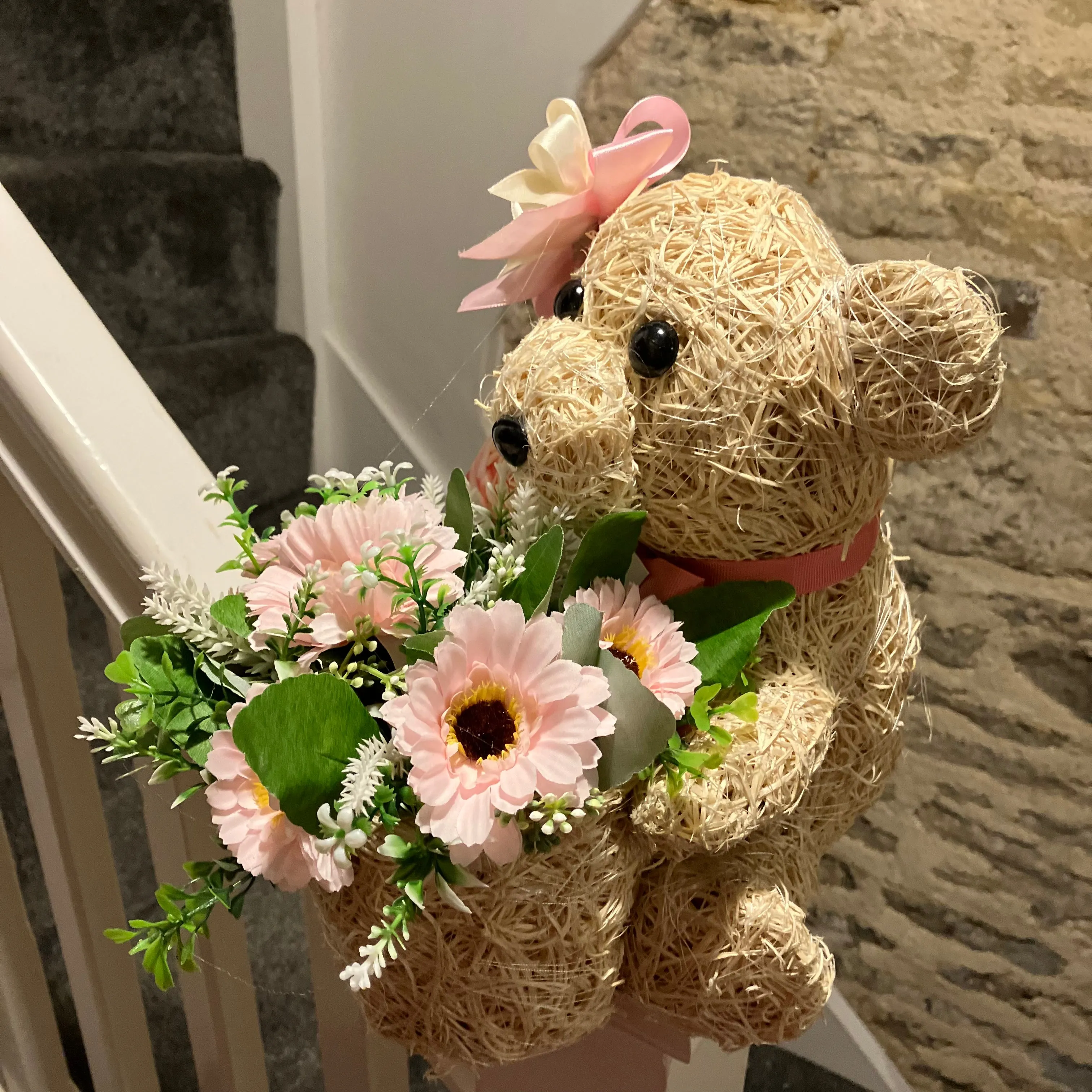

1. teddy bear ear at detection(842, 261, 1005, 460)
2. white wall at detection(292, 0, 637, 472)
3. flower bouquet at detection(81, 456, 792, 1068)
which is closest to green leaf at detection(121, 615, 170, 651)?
flower bouquet at detection(81, 456, 792, 1068)

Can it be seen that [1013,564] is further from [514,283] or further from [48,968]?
[48,968]

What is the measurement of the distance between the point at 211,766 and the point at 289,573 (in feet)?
0.32

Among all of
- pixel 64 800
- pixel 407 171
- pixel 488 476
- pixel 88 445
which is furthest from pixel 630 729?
pixel 407 171

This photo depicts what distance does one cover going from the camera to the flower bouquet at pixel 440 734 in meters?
0.36

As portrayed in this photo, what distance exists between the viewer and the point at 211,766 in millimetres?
375

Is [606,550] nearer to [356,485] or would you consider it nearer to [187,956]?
[356,485]

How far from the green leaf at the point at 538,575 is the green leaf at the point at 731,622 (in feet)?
0.26

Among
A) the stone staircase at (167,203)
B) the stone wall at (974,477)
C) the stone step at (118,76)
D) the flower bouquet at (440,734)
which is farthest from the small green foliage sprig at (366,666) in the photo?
the stone step at (118,76)

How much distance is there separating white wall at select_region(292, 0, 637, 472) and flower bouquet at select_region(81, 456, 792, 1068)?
2.14ft

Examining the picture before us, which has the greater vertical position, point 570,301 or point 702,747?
point 570,301

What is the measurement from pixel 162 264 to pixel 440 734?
1.08 meters

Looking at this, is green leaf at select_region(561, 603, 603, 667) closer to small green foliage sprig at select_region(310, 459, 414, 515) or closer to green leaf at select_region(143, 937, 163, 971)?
small green foliage sprig at select_region(310, 459, 414, 515)

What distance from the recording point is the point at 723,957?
0.44m

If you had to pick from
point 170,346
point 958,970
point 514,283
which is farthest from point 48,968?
point 958,970
